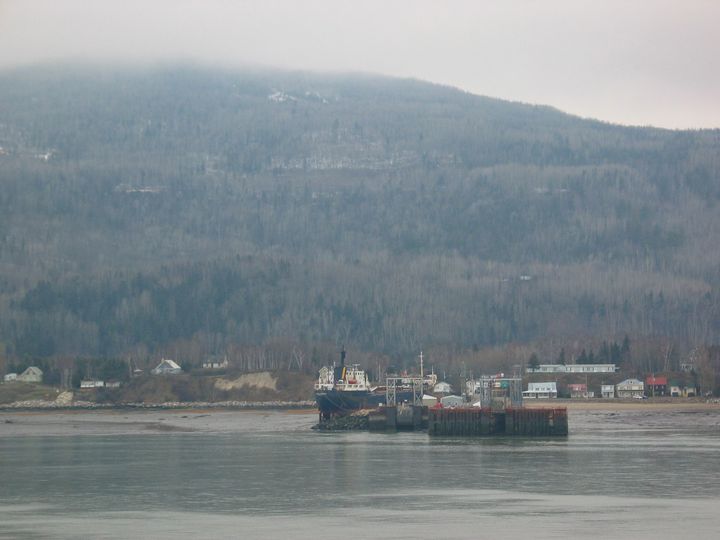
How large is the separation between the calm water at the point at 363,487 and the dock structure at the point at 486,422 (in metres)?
2.11

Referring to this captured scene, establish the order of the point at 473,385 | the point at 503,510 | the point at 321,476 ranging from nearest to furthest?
the point at 503,510, the point at 321,476, the point at 473,385

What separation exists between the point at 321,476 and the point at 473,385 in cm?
10996

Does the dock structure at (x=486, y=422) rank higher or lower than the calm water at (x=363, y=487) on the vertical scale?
higher

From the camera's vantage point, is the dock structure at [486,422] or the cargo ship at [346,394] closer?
the dock structure at [486,422]

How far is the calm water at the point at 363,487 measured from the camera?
66375 millimetres

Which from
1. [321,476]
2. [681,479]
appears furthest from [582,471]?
[321,476]

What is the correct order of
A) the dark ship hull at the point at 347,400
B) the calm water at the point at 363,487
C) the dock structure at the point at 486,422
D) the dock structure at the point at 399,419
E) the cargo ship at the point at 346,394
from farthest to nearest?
the cargo ship at the point at 346,394 → the dark ship hull at the point at 347,400 → the dock structure at the point at 399,419 → the dock structure at the point at 486,422 → the calm water at the point at 363,487

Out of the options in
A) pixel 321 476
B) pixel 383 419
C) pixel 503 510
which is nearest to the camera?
pixel 503 510

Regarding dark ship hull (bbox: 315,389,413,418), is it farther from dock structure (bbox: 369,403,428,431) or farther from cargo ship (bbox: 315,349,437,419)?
dock structure (bbox: 369,403,428,431)

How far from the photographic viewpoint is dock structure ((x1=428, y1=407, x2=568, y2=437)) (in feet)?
434

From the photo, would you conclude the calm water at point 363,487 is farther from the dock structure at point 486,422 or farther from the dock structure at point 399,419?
the dock structure at point 399,419

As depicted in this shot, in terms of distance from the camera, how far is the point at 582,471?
9000 cm

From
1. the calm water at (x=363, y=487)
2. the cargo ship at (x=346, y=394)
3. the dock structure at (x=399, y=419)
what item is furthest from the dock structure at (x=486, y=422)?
the cargo ship at (x=346, y=394)

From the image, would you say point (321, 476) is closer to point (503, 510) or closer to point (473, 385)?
point (503, 510)
